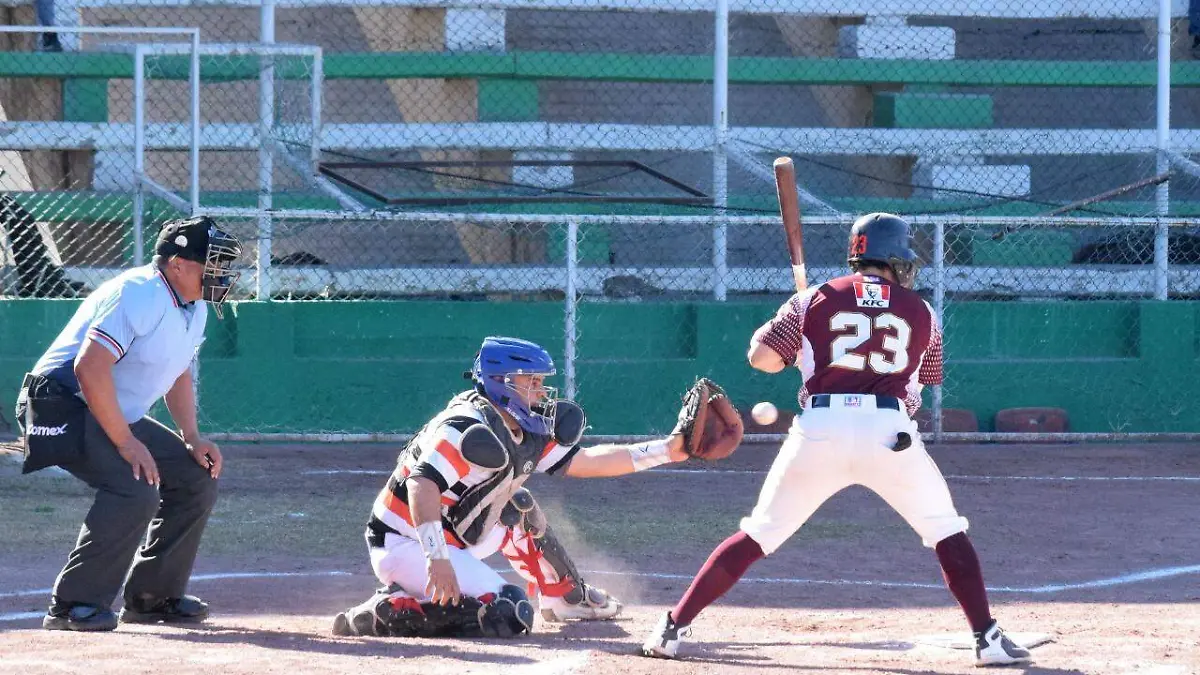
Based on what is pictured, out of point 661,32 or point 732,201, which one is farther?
point 661,32

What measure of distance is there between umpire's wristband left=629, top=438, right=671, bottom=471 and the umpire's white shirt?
167cm

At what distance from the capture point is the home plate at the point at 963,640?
563 centimetres

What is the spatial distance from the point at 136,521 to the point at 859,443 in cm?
249

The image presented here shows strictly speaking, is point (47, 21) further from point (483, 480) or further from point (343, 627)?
point (483, 480)

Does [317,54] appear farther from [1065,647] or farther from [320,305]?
[1065,647]

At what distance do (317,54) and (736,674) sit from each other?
29.4 ft

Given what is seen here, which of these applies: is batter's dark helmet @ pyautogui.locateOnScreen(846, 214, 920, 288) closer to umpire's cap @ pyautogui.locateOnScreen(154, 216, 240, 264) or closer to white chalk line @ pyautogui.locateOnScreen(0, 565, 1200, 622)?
white chalk line @ pyautogui.locateOnScreen(0, 565, 1200, 622)

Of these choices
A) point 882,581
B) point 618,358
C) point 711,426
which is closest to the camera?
point 711,426

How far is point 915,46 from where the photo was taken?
15.4m

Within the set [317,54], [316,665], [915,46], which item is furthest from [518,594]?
[915,46]

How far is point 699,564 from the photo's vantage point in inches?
302

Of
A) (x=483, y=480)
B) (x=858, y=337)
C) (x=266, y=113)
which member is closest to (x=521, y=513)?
(x=483, y=480)

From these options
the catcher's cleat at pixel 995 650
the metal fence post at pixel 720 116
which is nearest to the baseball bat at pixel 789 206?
the catcher's cleat at pixel 995 650

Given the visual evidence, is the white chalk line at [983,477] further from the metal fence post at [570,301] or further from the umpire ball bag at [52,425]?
the umpire ball bag at [52,425]
